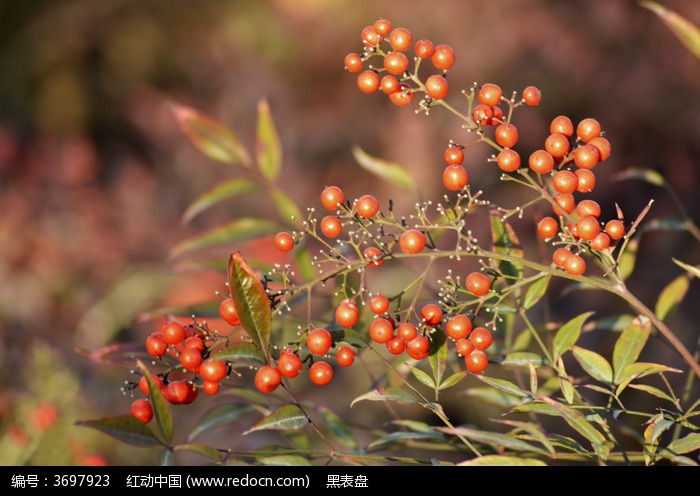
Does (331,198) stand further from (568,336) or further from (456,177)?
(568,336)

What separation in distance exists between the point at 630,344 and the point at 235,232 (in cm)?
55

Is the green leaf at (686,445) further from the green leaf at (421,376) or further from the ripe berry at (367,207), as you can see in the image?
the ripe berry at (367,207)

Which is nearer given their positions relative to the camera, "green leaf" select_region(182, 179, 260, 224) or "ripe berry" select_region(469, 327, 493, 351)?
"ripe berry" select_region(469, 327, 493, 351)

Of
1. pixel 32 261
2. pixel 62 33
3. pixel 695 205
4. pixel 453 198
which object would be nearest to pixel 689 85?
pixel 695 205

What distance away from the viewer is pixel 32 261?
2213 mm

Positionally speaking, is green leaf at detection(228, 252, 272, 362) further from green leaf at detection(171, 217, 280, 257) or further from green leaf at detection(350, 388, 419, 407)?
green leaf at detection(171, 217, 280, 257)

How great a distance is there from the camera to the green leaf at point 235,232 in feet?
3.13

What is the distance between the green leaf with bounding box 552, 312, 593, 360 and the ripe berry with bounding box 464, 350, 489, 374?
0.29ft

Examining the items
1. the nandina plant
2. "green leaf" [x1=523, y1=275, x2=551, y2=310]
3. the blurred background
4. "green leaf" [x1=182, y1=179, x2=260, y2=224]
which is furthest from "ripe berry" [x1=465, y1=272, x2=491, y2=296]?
the blurred background

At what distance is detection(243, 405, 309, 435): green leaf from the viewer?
0.62 m

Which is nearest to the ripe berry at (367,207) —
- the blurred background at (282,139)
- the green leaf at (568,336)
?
the green leaf at (568,336)

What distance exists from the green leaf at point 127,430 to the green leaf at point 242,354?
0.09 metres
